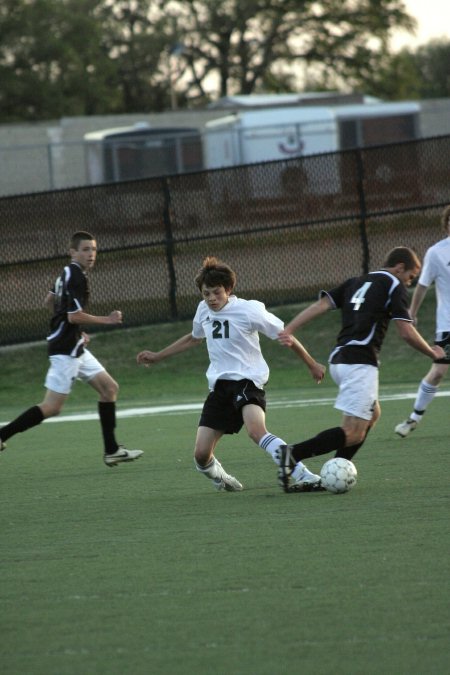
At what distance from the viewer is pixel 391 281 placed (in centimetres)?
817

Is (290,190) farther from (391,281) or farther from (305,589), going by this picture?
(305,589)

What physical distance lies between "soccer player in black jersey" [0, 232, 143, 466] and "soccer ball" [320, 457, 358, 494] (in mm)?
2576

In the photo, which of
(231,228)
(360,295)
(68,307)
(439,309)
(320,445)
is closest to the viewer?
(320,445)

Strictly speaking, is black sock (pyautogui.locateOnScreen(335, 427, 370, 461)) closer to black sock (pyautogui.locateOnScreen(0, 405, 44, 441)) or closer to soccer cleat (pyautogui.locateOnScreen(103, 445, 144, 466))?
soccer cleat (pyautogui.locateOnScreen(103, 445, 144, 466))

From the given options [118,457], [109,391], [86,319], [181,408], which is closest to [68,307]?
[86,319]

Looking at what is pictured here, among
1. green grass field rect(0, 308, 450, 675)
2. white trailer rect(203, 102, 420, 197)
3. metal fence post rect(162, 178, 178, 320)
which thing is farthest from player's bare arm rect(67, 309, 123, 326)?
white trailer rect(203, 102, 420, 197)

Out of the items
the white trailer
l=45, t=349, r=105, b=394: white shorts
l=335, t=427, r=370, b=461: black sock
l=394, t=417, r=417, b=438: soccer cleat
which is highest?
the white trailer

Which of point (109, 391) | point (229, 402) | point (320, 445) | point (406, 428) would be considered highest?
point (229, 402)

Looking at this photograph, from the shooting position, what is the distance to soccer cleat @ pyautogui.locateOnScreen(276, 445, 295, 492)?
26.3 feet

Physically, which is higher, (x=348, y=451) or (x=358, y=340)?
(x=358, y=340)

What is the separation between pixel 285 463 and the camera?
8062 mm

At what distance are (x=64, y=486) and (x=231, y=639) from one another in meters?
4.51

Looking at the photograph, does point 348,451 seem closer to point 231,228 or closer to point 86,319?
point 86,319

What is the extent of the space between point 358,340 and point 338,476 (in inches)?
34.6
